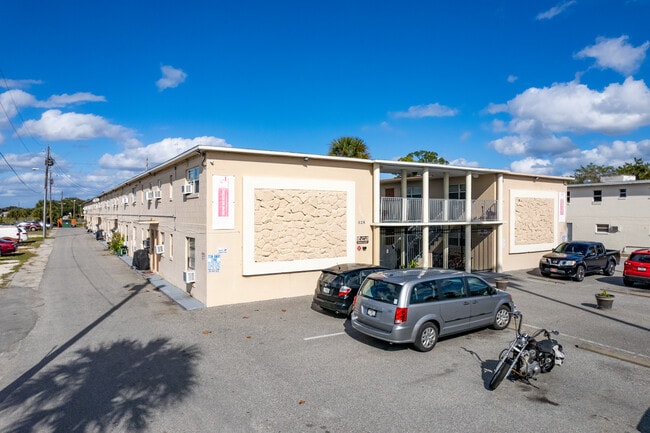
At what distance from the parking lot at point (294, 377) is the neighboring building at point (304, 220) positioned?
6.31 feet

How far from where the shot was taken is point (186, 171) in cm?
1611

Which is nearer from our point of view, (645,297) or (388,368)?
(388,368)

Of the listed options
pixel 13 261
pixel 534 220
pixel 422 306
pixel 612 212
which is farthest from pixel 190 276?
pixel 612 212

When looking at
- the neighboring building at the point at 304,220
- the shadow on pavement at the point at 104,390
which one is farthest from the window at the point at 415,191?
the shadow on pavement at the point at 104,390

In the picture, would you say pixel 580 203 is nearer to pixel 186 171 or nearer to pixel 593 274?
pixel 593 274

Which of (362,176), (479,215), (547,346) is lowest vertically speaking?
(547,346)

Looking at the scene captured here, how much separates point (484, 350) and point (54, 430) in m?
8.10

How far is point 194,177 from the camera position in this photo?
615 inches

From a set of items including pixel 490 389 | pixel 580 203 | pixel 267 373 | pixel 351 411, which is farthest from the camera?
pixel 580 203

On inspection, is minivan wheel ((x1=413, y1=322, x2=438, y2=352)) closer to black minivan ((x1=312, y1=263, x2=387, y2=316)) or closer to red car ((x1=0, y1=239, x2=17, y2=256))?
black minivan ((x1=312, y1=263, x2=387, y2=316))

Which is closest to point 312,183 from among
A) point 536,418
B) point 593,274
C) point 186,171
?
point 186,171

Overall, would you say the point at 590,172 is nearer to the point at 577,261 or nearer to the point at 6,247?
the point at 577,261

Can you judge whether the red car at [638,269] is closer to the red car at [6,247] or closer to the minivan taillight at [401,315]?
the minivan taillight at [401,315]

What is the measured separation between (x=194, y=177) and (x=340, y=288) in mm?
7546
